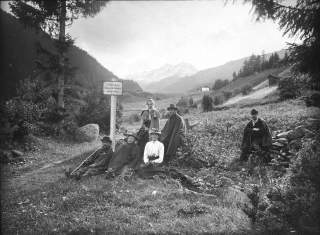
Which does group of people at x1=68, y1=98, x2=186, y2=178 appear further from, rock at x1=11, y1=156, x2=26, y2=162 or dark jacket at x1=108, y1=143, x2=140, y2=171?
rock at x1=11, y1=156, x2=26, y2=162

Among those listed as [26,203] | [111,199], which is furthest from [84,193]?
[26,203]

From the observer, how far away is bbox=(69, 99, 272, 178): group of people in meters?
8.43

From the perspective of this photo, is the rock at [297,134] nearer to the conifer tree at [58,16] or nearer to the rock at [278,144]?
the rock at [278,144]

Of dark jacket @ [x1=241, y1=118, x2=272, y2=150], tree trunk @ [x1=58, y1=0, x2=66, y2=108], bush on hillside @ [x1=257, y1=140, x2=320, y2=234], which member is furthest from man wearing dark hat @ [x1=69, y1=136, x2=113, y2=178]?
tree trunk @ [x1=58, y1=0, x2=66, y2=108]

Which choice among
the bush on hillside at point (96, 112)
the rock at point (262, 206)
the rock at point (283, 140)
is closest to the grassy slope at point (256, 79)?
the bush on hillside at point (96, 112)

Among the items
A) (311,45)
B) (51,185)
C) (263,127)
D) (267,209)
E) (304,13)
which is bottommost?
(51,185)

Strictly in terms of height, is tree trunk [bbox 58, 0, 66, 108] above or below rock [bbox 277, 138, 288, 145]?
above

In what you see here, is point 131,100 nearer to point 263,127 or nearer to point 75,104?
point 75,104

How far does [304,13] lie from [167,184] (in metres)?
5.19

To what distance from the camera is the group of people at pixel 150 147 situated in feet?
27.7

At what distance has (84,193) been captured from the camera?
6449 mm

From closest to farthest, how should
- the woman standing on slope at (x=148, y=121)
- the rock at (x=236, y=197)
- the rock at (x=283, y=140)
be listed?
the rock at (x=236, y=197) → the woman standing on slope at (x=148, y=121) → the rock at (x=283, y=140)

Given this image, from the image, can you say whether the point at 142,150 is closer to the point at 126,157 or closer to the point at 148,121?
the point at 126,157

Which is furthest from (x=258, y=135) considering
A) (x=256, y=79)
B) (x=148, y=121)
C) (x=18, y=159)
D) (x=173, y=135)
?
(x=256, y=79)
